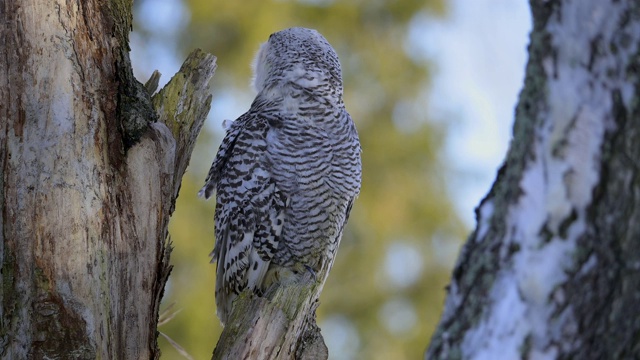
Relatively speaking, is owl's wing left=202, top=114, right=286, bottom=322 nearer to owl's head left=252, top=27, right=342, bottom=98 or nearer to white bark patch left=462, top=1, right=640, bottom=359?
owl's head left=252, top=27, right=342, bottom=98

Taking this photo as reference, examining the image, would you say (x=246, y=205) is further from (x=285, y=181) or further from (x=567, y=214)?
(x=567, y=214)

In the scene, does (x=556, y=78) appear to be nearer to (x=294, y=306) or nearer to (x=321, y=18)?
(x=294, y=306)

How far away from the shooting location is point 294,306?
140 inches

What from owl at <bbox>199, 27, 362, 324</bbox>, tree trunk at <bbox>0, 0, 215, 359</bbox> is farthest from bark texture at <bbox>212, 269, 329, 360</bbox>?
owl at <bbox>199, 27, 362, 324</bbox>

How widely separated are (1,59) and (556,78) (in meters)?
2.30

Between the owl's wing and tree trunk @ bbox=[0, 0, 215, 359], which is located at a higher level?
the owl's wing

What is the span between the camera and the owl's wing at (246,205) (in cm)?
467

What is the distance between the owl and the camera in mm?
4676

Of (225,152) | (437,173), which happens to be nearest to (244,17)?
(437,173)

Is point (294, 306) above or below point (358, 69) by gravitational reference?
below

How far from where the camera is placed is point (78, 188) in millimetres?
3301

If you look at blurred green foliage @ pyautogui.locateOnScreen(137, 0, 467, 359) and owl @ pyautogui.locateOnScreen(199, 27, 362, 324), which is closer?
owl @ pyautogui.locateOnScreen(199, 27, 362, 324)

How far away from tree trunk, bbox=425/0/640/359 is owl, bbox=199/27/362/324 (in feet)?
9.03

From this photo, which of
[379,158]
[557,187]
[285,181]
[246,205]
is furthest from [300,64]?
[379,158]
